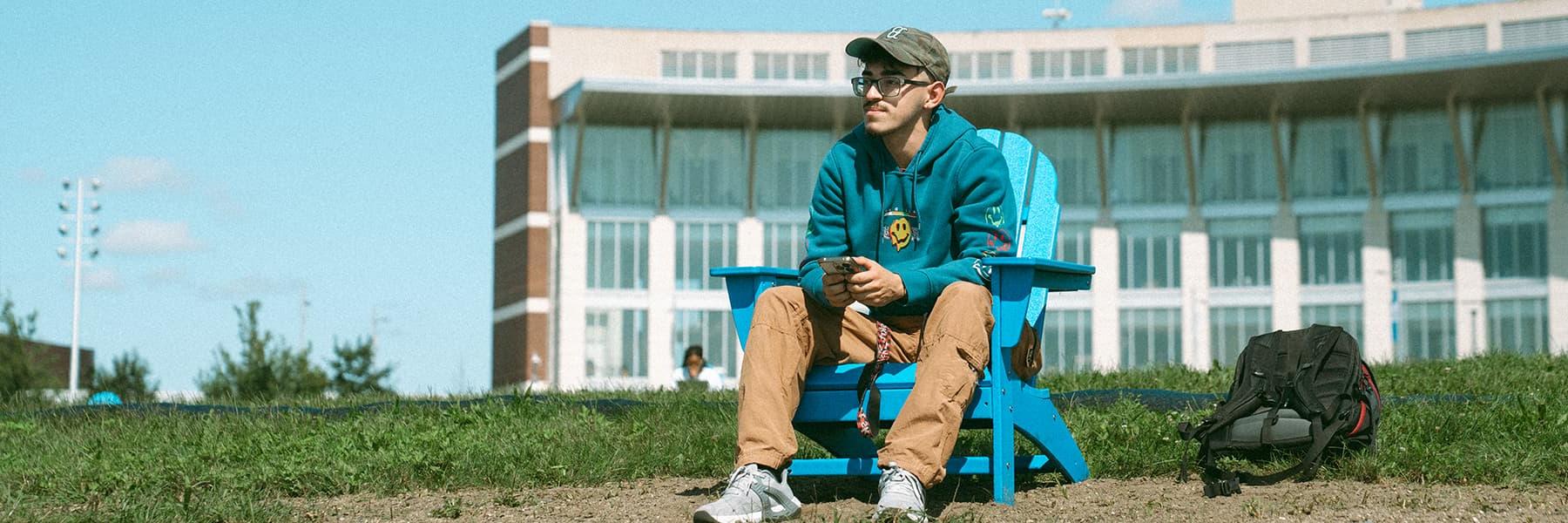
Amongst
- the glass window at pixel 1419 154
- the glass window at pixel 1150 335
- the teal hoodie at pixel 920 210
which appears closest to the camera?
the teal hoodie at pixel 920 210

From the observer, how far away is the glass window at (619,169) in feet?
170

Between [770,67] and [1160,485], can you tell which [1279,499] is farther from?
[770,67]

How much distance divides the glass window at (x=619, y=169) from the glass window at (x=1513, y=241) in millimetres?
23095

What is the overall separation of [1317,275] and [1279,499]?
4608 cm

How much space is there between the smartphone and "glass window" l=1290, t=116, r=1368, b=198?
152ft

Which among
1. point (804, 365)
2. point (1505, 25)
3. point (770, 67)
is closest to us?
point (804, 365)

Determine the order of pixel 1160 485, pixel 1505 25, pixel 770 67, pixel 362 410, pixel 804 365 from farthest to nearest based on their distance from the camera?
1. pixel 770 67
2. pixel 1505 25
3. pixel 362 410
4. pixel 1160 485
5. pixel 804 365

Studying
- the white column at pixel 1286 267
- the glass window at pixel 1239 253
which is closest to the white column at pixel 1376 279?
the white column at pixel 1286 267

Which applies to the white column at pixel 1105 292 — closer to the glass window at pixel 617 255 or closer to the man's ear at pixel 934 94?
the glass window at pixel 617 255

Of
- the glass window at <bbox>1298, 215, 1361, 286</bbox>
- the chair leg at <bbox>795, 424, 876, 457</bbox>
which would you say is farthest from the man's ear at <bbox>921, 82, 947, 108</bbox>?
the glass window at <bbox>1298, 215, 1361, 286</bbox>

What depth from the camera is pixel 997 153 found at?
578 centimetres

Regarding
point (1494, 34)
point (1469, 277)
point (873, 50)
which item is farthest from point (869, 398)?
point (1494, 34)

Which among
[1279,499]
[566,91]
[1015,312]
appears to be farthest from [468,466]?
[566,91]

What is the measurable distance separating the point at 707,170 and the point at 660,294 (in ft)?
12.8
